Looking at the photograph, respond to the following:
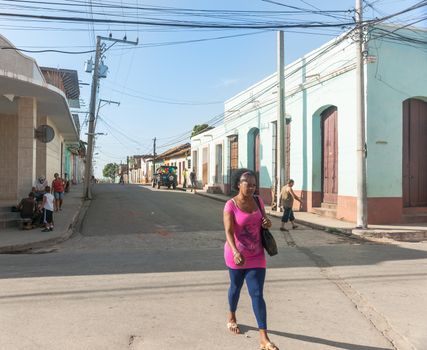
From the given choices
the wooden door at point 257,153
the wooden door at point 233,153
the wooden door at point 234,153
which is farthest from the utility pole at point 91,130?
the wooden door at point 257,153

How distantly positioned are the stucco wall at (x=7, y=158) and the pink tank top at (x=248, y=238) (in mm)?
16821

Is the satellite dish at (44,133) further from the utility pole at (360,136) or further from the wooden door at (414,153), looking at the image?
the wooden door at (414,153)

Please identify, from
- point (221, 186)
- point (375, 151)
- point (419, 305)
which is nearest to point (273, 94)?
point (375, 151)

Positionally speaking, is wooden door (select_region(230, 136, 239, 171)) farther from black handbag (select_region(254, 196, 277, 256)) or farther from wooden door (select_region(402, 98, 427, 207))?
black handbag (select_region(254, 196, 277, 256))

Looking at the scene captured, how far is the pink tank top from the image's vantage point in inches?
177

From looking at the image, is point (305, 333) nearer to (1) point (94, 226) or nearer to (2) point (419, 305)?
(2) point (419, 305)

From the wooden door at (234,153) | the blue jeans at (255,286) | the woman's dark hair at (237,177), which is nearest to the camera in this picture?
the blue jeans at (255,286)

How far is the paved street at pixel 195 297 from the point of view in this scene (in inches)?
184

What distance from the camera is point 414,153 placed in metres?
15.9

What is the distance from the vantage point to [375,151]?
585 inches

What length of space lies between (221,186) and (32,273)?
23.2 metres

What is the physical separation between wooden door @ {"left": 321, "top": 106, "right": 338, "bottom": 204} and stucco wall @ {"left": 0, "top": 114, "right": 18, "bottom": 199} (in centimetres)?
1260

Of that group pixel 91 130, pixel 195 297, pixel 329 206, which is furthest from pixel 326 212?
pixel 91 130

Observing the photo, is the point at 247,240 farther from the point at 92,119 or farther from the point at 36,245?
the point at 92,119
